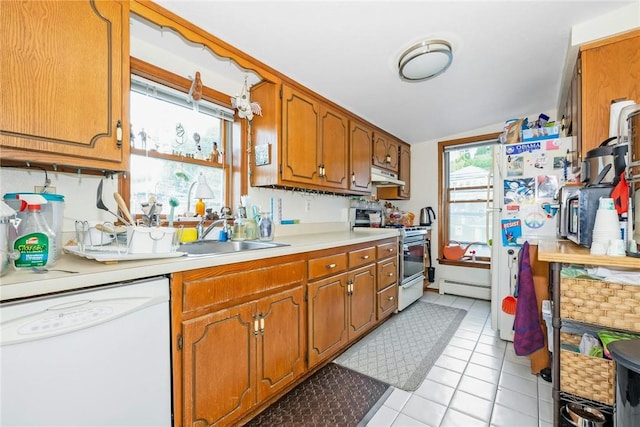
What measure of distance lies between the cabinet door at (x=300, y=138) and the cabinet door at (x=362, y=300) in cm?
89

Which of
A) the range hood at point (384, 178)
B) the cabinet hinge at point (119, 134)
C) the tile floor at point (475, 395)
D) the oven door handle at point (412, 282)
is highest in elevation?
the range hood at point (384, 178)

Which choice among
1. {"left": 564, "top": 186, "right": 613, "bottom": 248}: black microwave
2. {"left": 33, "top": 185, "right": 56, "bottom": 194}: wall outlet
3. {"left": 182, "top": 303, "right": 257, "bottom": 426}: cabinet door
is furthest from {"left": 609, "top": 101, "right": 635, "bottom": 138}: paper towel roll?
{"left": 33, "top": 185, "right": 56, "bottom": 194}: wall outlet

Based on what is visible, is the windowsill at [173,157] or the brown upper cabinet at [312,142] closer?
the windowsill at [173,157]

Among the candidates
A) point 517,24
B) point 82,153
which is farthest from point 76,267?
point 517,24

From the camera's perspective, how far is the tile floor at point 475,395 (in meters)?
1.45

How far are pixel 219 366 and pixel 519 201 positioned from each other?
8.27 ft

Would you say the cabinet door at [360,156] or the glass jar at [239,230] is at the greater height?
the cabinet door at [360,156]

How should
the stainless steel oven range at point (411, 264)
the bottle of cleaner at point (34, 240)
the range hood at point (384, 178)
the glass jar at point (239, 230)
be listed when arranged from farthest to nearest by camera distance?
the range hood at point (384, 178) → the stainless steel oven range at point (411, 264) → the glass jar at point (239, 230) → the bottle of cleaner at point (34, 240)

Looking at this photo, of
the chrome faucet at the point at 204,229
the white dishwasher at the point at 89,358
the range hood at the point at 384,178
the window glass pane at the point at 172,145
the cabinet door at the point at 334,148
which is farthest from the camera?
the range hood at the point at 384,178

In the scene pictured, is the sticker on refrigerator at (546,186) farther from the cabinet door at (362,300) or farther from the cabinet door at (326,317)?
the cabinet door at (326,317)

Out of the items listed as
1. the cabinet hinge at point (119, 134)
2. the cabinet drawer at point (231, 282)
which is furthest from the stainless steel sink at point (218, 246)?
the cabinet hinge at point (119, 134)

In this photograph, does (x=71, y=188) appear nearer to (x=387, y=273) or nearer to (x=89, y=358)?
(x=89, y=358)

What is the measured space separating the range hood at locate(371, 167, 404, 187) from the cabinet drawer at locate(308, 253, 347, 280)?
1366 mm

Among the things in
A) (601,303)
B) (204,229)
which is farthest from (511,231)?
(204,229)
